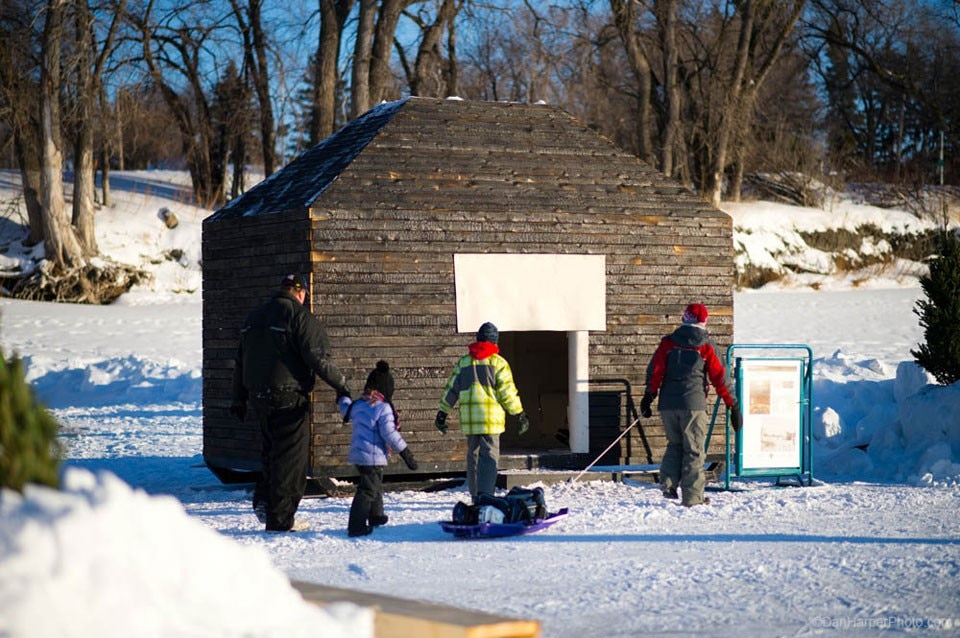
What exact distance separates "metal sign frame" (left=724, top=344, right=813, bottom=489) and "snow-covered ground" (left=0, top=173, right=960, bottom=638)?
40 cm

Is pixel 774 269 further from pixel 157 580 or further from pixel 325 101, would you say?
pixel 157 580

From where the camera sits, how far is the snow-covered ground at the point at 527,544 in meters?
3.79

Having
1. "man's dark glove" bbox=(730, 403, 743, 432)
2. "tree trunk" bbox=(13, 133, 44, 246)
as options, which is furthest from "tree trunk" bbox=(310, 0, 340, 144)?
"man's dark glove" bbox=(730, 403, 743, 432)

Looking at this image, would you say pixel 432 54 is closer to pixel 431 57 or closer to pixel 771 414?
pixel 431 57

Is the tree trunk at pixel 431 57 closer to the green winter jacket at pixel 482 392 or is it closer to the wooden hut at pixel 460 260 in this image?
the wooden hut at pixel 460 260

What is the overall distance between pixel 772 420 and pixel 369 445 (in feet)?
15.4

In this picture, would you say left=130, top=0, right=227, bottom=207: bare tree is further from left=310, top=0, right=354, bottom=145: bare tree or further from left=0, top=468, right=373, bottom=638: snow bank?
left=0, top=468, right=373, bottom=638: snow bank

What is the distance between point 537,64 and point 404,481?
20.5 meters

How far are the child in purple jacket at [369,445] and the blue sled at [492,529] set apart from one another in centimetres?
64

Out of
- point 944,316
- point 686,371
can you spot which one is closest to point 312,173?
point 686,371

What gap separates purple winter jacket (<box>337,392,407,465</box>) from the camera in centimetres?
936

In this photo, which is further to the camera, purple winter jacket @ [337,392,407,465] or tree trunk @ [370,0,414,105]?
tree trunk @ [370,0,414,105]

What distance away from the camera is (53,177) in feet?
96.2

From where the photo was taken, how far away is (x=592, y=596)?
6863 mm
